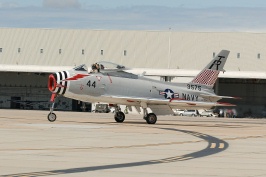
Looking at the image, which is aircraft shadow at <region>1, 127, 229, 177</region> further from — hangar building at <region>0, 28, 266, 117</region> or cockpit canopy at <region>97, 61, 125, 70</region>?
hangar building at <region>0, 28, 266, 117</region>

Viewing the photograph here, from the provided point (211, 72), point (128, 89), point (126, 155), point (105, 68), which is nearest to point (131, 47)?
point (211, 72)

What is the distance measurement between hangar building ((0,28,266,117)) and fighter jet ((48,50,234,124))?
41.6m

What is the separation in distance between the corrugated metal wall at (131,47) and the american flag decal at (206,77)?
143 ft

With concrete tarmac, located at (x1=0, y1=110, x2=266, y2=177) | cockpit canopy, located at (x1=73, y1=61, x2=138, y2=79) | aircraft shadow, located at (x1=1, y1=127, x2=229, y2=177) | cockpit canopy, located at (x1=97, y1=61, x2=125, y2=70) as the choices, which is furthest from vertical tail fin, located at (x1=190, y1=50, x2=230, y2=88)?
aircraft shadow, located at (x1=1, y1=127, x2=229, y2=177)

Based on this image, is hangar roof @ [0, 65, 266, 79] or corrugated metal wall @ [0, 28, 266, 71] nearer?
hangar roof @ [0, 65, 266, 79]

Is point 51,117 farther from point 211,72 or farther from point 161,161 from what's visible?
point 161,161

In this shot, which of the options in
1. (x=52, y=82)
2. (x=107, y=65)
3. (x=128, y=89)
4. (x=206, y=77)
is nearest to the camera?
(x=52, y=82)

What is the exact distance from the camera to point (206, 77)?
45.0 meters

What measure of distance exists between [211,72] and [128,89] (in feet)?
Answer: 19.3

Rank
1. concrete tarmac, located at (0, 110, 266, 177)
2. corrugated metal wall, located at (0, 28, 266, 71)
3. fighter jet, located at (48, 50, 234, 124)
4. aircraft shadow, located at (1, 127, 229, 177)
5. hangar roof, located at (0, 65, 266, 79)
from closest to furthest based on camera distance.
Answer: aircraft shadow, located at (1, 127, 229, 177) → concrete tarmac, located at (0, 110, 266, 177) → fighter jet, located at (48, 50, 234, 124) → hangar roof, located at (0, 65, 266, 79) → corrugated metal wall, located at (0, 28, 266, 71)

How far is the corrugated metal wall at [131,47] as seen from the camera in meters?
89.3

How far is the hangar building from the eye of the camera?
8888cm

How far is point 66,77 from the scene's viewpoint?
130 ft

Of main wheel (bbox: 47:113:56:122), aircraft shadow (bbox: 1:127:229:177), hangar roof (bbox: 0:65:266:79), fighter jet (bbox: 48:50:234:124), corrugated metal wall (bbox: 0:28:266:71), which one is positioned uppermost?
corrugated metal wall (bbox: 0:28:266:71)
